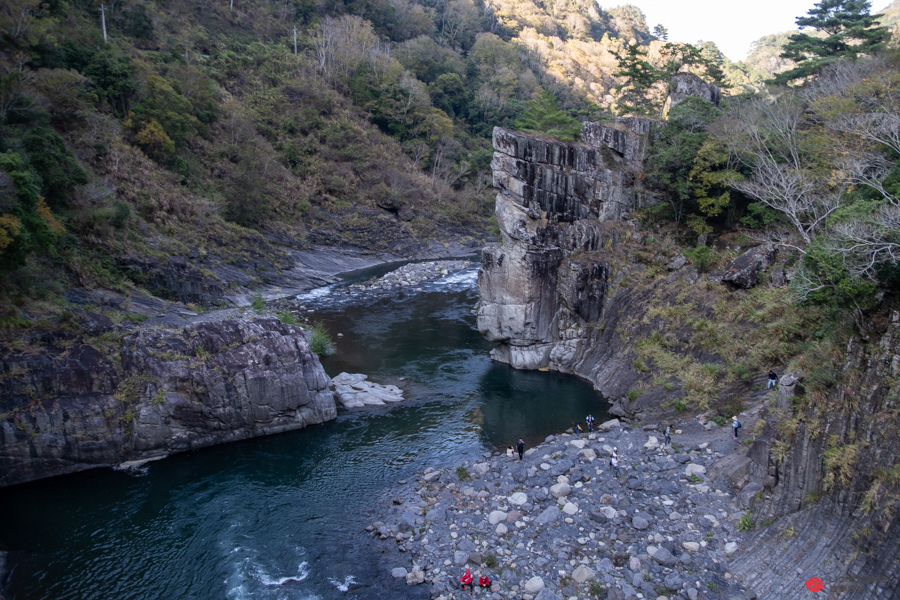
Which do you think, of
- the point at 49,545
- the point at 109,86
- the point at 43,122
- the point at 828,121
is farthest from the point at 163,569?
the point at 109,86

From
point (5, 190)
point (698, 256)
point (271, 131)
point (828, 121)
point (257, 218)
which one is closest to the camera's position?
point (5, 190)

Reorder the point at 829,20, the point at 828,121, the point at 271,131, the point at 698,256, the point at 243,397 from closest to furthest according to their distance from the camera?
1. the point at 243,397
2. the point at 828,121
3. the point at 698,256
4. the point at 829,20
5. the point at 271,131

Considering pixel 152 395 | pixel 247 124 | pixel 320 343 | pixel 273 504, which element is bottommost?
pixel 273 504

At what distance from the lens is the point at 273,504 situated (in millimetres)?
18281

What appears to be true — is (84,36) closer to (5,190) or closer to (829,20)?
(5,190)

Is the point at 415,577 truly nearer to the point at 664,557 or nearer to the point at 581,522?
the point at 581,522

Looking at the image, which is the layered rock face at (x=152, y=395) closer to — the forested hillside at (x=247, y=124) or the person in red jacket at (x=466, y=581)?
the forested hillside at (x=247, y=124)

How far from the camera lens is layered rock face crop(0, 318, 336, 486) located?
19047mm

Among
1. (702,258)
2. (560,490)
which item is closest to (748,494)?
(560,490)

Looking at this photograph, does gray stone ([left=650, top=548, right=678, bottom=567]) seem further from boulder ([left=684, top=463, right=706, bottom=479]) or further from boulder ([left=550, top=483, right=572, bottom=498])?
boulder ([left=684, top=463, right=706, bottom=479])

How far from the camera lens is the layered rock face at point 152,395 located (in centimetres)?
1905

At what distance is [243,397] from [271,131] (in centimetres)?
5013

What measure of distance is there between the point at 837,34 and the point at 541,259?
28.4 metres

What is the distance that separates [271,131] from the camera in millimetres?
64188
